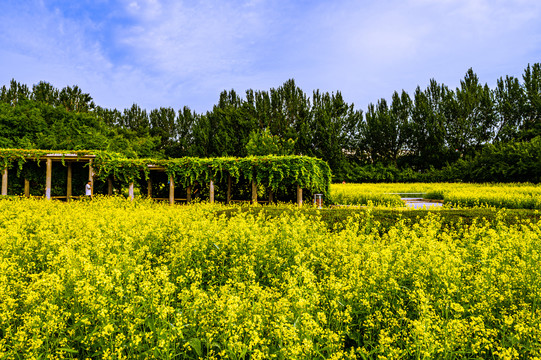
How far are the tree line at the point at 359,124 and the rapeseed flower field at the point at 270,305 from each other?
3102 centimetres

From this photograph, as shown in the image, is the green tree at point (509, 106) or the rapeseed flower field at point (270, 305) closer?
the rapeseed flower field at point (270, 305)

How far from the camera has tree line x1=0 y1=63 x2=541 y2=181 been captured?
40250mm

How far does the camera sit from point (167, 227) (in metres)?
6.75

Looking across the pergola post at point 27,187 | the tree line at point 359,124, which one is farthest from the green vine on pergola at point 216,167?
the tree line at point 359,124

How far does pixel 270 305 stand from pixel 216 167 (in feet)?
45.6

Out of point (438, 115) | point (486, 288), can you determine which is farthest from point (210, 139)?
point (486, 288)

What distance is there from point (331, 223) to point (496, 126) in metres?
44.8

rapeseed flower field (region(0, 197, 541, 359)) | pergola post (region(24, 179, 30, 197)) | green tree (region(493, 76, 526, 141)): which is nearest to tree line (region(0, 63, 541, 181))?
green tree (region(493, 76, 526, 141))

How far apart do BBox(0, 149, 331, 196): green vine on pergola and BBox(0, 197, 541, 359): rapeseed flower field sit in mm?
9852

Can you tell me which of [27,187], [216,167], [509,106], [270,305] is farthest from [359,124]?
[270,305]

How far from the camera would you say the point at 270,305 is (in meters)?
2.77

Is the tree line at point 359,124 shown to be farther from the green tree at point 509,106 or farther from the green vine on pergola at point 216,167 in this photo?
the green vine on pergola at point 216,167

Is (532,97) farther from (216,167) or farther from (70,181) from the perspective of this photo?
(70,181)

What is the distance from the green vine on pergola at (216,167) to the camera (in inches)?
606
